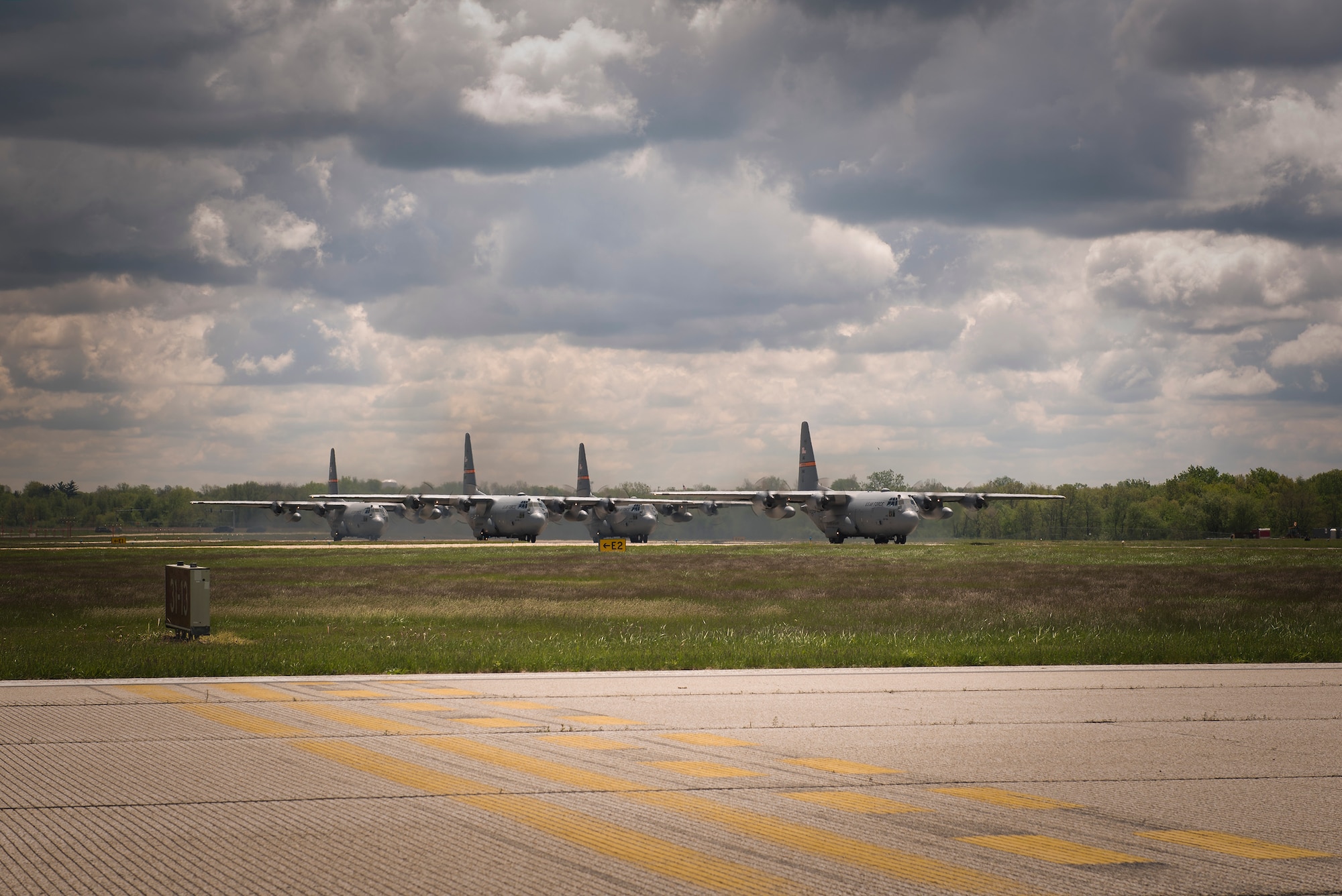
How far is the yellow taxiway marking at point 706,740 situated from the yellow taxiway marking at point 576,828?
8.72 ft

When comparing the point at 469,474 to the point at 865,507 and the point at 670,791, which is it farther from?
the point at 670,791

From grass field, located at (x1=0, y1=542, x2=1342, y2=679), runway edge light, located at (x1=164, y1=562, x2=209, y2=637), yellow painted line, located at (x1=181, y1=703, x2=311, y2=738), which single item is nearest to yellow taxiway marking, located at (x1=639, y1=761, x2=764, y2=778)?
yellow painted line, located at (x1=181, y1=703, x2=311, y2=738)

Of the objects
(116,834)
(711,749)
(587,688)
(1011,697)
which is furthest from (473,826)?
(1011,697)

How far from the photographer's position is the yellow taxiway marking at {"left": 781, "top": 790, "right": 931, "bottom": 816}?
808 cm

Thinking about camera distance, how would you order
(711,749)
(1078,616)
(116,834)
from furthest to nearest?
(1078,616)
(711,749)
(116,834)

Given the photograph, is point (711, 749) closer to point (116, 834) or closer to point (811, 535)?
point (116, 834)

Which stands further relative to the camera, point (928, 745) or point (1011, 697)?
point (1011, 697)

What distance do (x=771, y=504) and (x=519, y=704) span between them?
72.0 m

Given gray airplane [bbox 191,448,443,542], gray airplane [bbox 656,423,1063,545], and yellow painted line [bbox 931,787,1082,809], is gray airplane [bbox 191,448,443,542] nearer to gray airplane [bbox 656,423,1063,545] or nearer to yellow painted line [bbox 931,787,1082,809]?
Result: gray airplane [bbox 656,423,1063,545]

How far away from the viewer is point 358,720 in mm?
12164

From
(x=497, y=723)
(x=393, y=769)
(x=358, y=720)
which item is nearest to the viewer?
(x=393, y=769)

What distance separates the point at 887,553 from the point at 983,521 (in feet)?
400

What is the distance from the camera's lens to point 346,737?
36.1 ft

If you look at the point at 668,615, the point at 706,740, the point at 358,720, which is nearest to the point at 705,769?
the point at 706,740
